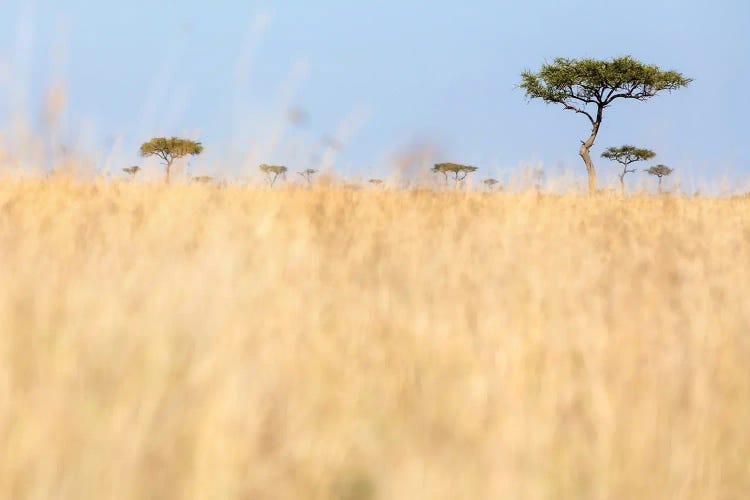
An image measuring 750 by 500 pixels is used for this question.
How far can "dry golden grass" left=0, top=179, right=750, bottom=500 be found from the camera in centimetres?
139

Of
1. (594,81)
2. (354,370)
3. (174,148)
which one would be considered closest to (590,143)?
(594,81)

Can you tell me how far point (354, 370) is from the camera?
6.29 feet

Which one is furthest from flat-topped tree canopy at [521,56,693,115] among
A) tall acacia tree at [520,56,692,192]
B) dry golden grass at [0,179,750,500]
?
dry golden grass at [0,179,750,500]

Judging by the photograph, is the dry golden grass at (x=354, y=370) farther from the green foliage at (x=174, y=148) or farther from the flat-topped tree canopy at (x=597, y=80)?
the flat-topped tree canopy at (x=597, y=80)

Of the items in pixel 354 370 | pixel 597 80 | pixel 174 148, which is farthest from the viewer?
pixel 597 80

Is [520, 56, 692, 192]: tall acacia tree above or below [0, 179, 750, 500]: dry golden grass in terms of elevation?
above

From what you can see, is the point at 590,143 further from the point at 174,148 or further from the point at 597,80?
the point at 174,148

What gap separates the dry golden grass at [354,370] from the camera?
1392 millimetres

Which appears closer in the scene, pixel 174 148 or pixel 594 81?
pixel 174 148

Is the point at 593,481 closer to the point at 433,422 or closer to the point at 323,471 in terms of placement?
the point at 433,422

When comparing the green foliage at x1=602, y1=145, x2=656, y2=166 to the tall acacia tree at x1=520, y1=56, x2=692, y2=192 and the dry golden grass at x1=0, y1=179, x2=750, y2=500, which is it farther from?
the dry golden grass at x1=0, y1=179, x2=750, y2=500

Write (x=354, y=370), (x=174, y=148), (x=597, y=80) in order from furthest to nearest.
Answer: (x=597, y=80), (x=174, y=148), (x=354, y=370)

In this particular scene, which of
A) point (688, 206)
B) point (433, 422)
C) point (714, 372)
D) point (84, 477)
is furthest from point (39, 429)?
point (688, 206)

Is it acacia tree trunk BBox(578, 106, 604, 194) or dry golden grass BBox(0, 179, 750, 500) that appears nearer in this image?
dry golden grass BBox(0, 179, 750, 500)
